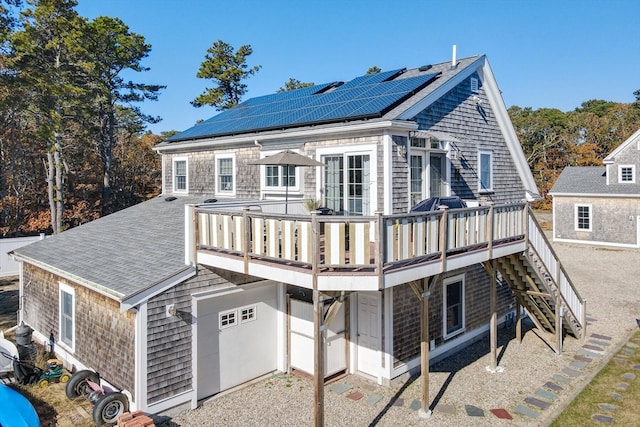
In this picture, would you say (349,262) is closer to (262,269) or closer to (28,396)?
(262,269)

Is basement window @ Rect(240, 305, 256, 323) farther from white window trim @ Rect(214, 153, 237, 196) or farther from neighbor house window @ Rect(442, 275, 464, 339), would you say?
white window trim @ Rect(214, 153, 237, 196)

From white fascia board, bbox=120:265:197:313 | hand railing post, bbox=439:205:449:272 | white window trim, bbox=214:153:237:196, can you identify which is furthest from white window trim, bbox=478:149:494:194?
white fascia board, bbox=120:265:197:313

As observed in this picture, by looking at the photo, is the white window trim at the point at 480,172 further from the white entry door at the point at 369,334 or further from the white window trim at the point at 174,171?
the white window trim at the point at 174,171

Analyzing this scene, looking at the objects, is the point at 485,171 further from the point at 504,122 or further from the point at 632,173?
the point at 632,173

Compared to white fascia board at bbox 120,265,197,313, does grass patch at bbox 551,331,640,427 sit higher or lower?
lower

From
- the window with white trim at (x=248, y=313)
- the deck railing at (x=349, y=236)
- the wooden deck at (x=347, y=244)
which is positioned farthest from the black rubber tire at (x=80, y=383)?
the deck railing at (x=349, y=236)
